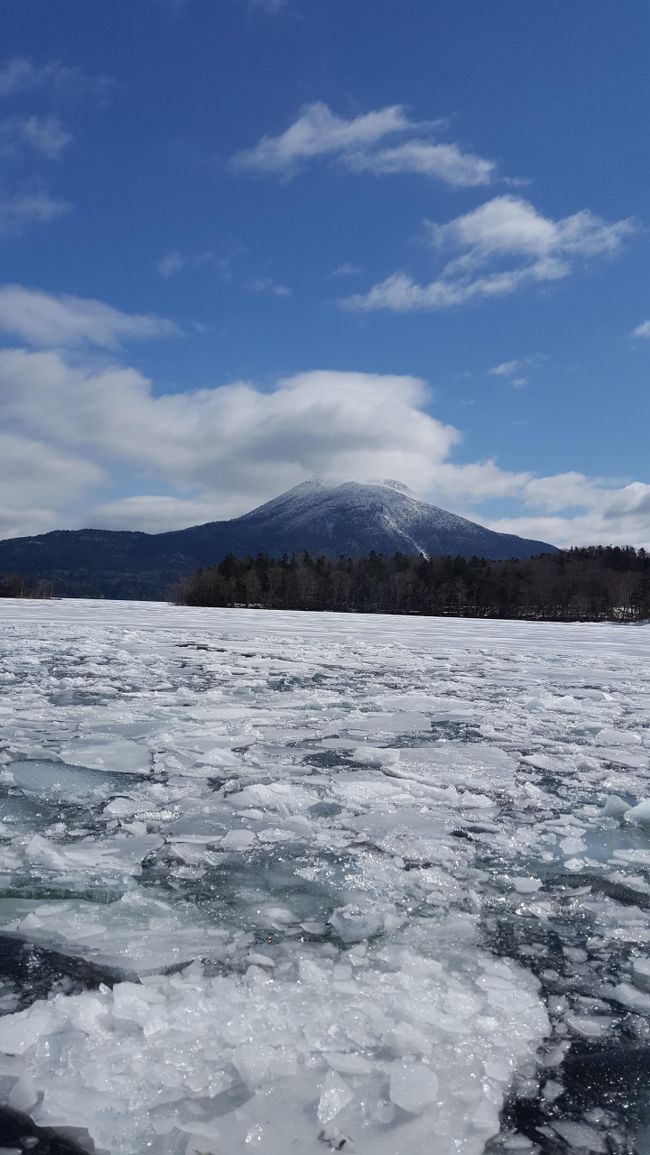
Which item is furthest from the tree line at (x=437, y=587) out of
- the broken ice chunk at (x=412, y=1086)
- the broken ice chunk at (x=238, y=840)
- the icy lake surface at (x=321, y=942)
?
the broken ice chunk at (x=412, y=1086)

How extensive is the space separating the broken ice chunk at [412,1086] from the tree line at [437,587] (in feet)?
239

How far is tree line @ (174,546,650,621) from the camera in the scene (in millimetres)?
71438

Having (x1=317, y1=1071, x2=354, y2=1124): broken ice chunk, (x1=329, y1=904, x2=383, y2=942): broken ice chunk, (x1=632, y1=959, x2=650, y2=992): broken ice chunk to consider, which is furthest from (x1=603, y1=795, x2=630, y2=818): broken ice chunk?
(x1=317, y1=1071, x2=354, y2=1124): broken ice chunk

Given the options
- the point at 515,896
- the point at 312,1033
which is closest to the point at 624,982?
the point at 515,896

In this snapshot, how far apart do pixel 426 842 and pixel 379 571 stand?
78.5 metres

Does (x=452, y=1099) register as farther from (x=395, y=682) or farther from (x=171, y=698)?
(x=395, y=682)

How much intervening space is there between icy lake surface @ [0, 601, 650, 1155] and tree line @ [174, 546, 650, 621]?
70.2 m

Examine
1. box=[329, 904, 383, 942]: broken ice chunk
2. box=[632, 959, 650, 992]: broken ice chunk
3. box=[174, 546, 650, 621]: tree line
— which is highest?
box=[174, 546, 650, 621]: tree line

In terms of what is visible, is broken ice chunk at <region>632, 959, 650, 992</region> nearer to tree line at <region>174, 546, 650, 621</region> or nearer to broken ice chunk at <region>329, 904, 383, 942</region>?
broken ice chunk at <region>329, 904, 383, 942</region>

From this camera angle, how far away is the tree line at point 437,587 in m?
71.4

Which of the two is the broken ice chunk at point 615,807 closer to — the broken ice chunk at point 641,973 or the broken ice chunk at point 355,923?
the broken ice chunk at point 641,973

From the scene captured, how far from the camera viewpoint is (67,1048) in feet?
5.94

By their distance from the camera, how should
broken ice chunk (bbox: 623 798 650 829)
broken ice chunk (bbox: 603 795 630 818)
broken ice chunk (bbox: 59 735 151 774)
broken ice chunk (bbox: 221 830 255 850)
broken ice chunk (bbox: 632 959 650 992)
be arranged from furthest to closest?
broken ice chunk (bbox: 59 735 151 774), broken ice chunk (bbox: 603 795 630 818), broken ice chunk (bbox: 623 798 650 829), broken ice chunk (bbox: 221 830 255 850), broken ice chunk (bbox: 632 959 650 992)


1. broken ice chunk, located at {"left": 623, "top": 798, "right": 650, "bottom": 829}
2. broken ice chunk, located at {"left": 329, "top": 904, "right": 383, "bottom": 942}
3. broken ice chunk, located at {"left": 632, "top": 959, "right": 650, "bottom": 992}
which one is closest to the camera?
broken ice chunk, located at {"left": 632, "top": 959, "right": 650, "bottom": 992}
